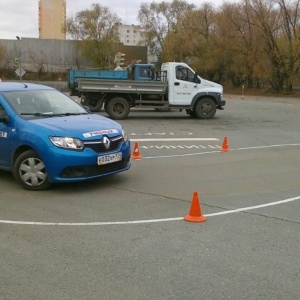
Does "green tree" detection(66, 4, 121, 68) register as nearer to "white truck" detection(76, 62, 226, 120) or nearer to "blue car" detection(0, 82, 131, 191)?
"white truck" detection(76, 62, 226, 120)

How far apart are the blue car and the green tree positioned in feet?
235

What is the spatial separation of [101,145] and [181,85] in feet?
42.4

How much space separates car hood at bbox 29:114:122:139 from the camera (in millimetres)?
6419

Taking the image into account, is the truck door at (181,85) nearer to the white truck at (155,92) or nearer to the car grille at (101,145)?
the white truck at (155,92)

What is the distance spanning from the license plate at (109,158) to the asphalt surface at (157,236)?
0.46m

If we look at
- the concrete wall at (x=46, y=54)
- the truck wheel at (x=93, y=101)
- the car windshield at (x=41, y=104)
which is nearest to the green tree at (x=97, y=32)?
the concrete wall at (x=46, y=54)

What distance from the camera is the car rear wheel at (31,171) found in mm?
6512

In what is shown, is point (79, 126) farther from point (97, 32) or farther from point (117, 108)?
point (97, 32)

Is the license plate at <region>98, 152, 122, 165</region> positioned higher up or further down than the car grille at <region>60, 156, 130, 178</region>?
higher up

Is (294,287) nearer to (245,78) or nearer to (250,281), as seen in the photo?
(250,281)

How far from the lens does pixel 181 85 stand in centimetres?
1898

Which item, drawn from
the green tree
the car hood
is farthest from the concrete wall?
the car hood

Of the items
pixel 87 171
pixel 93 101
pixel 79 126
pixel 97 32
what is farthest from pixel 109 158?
pixel 97 32

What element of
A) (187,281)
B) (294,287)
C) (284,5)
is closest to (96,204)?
(187,281)
